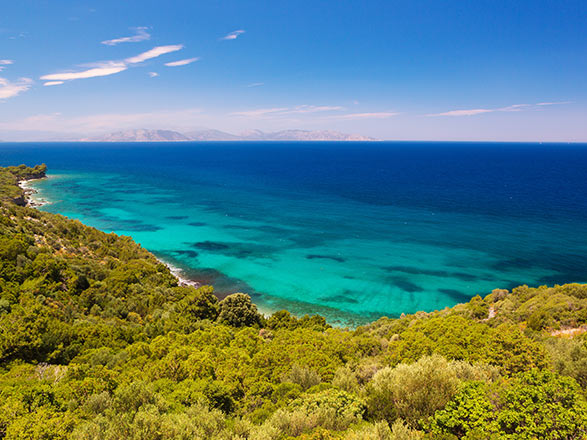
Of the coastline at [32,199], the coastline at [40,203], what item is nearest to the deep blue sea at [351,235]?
the coastline at [40,203]

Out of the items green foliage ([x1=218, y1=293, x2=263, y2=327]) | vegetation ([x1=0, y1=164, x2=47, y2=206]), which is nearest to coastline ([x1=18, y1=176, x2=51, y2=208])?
vegetation ([x1=0, y1=164, x2=47, y2=206])

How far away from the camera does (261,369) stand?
16828 millimetres

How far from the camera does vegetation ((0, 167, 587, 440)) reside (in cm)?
1012

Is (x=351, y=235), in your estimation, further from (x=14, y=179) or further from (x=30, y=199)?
(x=14, y=179)

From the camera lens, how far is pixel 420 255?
4922cm

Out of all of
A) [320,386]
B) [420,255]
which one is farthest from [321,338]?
[420,255]

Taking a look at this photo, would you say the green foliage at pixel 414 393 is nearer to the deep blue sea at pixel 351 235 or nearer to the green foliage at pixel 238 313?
the green foliage at pixel 238 313

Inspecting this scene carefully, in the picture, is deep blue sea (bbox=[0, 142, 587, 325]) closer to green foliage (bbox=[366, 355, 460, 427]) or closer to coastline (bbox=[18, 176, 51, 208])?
coastline (bbox=[18, 176, 51, 208])

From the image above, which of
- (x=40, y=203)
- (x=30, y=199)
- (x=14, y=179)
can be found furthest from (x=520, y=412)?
(x=14, y=179)

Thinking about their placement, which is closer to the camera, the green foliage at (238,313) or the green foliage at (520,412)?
the green foliage at (520,412)

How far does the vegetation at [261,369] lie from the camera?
10.1m

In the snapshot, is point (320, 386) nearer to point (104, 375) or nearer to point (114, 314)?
point (104, 375)

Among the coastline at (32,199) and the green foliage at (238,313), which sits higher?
the coastline at (32,199)

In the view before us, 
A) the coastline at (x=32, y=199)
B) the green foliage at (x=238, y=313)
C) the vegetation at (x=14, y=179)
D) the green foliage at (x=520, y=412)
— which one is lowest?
the green foliage at (x=238, y=313)
